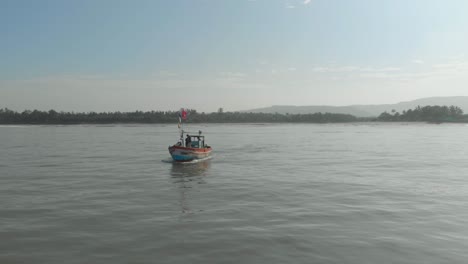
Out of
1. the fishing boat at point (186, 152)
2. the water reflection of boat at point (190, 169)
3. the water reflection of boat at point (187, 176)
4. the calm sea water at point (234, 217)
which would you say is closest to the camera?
the calm sea water at point (234, 217)

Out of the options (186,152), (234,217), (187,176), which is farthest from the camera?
(186,152)

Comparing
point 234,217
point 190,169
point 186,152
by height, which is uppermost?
point 186,152

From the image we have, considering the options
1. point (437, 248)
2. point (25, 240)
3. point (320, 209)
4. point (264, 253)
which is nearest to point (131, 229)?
point (25, 240)

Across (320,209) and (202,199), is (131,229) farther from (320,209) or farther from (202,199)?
(320,209)

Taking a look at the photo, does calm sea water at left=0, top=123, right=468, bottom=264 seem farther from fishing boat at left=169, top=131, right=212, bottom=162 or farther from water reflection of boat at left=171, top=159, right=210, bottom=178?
fishing boat at left=169, top=131, right=212, bottom=162

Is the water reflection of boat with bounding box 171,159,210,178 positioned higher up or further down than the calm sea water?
further down

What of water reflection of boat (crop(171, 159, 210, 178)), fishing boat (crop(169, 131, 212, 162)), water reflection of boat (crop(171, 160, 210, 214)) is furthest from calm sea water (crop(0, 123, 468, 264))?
fishing boat (crop(169, 131, 212, 162))

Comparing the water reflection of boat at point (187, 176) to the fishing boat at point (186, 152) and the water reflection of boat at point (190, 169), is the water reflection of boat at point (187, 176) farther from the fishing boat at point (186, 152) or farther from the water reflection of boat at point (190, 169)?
the fishing boat at point (186, 152)

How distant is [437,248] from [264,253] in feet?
23.4

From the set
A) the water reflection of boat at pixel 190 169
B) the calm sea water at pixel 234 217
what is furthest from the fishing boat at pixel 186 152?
the calm sea water at pixel 234 217

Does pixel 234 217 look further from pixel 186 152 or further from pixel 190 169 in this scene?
pixel 186 152

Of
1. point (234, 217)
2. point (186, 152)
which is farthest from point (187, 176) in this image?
point (234, 217)

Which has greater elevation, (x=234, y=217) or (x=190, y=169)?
(x=234, y=217)

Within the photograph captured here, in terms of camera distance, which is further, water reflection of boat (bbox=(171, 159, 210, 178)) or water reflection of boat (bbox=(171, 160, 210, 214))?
water reflection of boat (bbox=(171, 159, 210, 178))
